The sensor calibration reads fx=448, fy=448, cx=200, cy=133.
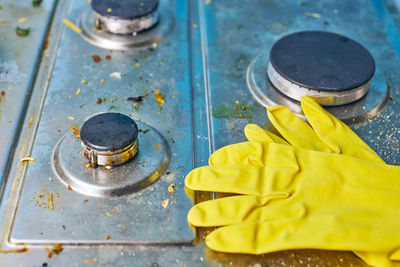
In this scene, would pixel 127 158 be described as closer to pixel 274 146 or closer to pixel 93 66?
pixel 274 146

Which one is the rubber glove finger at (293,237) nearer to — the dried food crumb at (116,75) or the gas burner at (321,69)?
the gas burner at (321,69)

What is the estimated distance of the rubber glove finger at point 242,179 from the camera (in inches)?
47.5

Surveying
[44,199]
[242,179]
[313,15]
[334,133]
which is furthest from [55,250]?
[313,15]

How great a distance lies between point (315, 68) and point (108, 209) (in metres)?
0.84

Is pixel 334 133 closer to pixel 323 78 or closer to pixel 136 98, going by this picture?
pixel 323 78

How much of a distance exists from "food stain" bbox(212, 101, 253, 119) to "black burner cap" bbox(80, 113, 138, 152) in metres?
0.35

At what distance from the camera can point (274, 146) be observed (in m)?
1.29

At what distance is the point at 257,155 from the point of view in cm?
128

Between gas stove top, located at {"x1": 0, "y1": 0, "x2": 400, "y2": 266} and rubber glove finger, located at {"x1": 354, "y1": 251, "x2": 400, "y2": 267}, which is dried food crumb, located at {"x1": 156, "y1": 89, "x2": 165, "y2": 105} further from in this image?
rubber glove finger, located at {"x1": 354, "y1": 251, "x2": 400, "y2": 267}

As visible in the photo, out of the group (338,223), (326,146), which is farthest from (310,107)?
(338,223)

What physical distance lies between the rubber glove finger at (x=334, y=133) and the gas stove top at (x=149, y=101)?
0.27 ft

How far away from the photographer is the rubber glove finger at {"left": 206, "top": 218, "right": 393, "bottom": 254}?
109cm

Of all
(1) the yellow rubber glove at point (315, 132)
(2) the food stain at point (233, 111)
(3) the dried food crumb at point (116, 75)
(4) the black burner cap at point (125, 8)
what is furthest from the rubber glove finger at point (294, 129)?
(4) the black burner cap at point (125, 8)

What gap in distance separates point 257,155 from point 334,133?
0.93 ft
